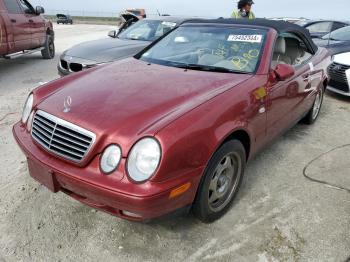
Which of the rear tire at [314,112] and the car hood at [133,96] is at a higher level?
the car hood at [133,96]

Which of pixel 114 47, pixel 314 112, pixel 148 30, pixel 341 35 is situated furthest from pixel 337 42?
pixel 114 47

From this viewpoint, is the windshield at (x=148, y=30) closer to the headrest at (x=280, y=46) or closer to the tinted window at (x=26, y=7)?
the tinted window at (x=26, y=7)

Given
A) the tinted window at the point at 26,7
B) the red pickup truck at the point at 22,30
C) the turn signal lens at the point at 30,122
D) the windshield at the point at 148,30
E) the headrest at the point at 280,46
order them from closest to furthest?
the turn signal lens at the point at 30,122
the headrest at the point at 280,46
the windshield at the point at 148,30
the red pickup truck at the point at 22,30
the tinted window at the point at 26,7

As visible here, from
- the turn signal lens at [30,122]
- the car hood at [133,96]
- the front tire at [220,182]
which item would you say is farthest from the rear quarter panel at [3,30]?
the front tire at [220,182]

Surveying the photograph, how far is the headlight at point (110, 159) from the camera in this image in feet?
6.89

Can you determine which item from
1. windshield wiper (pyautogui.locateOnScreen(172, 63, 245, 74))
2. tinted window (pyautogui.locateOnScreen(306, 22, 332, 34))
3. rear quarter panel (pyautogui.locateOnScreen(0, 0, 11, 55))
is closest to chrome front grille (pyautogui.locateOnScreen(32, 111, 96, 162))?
windshield wiper (pyautogui.locateOnScreen(172, 63, 245, 74))

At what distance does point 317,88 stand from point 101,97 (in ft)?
Result: 10.0

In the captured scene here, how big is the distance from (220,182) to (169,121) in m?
0.78

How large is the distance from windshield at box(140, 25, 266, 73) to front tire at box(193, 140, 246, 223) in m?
0.82

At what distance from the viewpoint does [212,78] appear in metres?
2.89

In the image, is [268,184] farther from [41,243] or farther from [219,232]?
[41,243]

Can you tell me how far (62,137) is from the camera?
231cm

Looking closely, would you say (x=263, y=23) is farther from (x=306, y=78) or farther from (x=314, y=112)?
(x=314, y=112)

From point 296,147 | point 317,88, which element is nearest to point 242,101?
point 296,147
